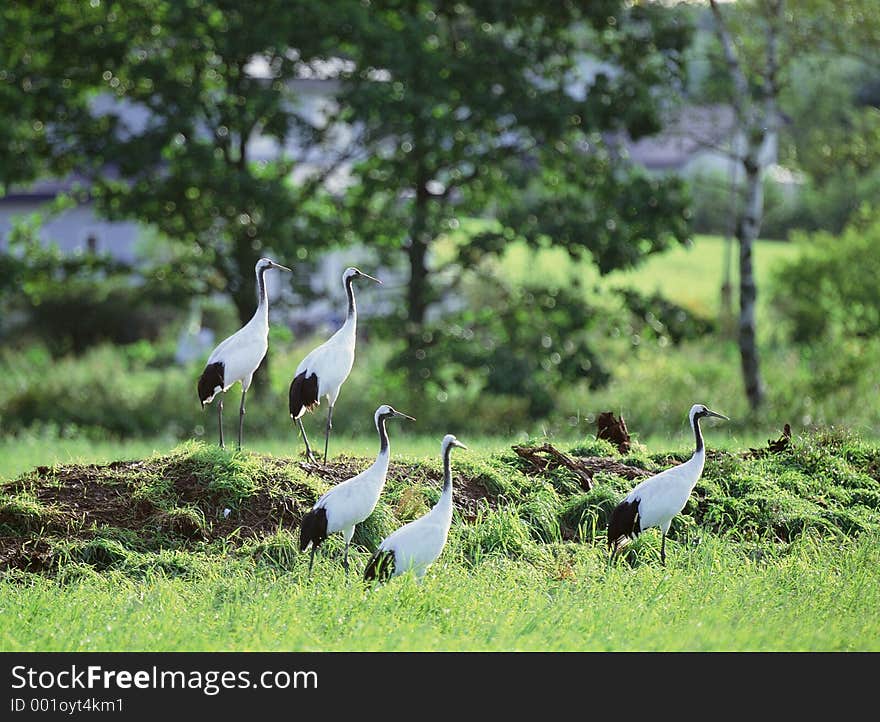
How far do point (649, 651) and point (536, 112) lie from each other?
1296cm

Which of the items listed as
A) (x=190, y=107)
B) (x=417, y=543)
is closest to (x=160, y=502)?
(x=417, y=543)

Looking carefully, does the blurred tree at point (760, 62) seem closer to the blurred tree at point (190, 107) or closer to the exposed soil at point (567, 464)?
the blurred tree at point (190, 107)

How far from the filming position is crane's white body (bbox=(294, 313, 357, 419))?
9812 mm

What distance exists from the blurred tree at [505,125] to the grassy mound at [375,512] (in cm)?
875

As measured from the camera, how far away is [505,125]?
20.3 metres

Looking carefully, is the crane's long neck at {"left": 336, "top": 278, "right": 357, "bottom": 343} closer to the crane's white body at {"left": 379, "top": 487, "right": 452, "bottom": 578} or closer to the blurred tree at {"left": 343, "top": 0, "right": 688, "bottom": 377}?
the crane's white body at {"left": 379, "top": 487, "right": 452, "bottom": 578}

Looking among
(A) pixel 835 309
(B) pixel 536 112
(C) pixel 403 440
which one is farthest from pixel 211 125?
(A) pixel 835 309

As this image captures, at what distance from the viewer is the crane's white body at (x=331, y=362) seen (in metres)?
9.81

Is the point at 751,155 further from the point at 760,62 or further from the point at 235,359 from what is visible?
the point at 235,359

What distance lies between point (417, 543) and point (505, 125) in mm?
13156

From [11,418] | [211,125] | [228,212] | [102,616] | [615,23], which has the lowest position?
[11,418]
